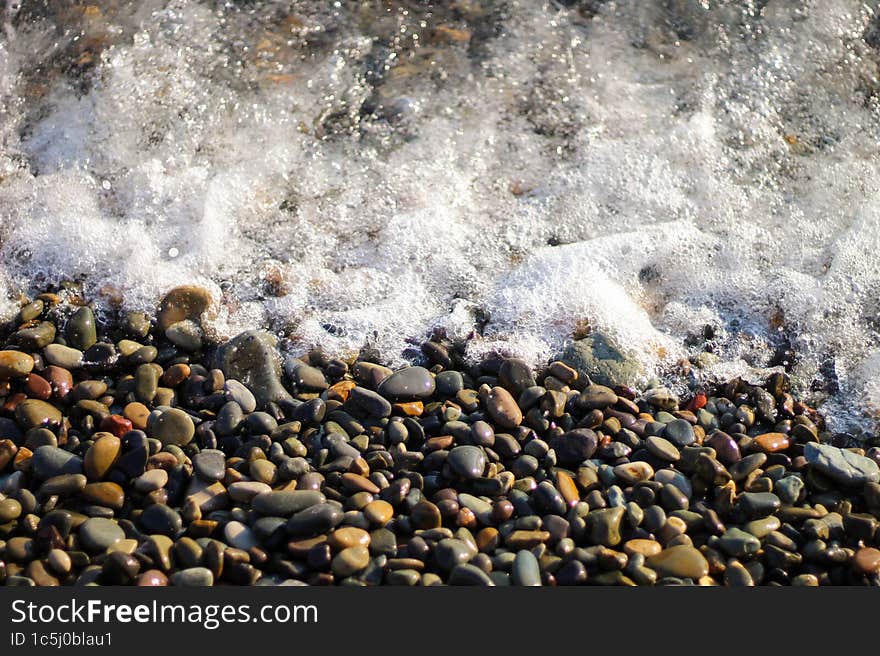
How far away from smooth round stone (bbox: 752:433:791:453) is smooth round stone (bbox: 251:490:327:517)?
1472 mm

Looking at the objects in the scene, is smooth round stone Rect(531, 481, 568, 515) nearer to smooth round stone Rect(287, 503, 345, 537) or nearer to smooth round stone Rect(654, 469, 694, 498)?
smooth round stone Rect(654, 469, 694, 498)

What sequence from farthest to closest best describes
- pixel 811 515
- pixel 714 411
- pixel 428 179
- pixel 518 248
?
pixel 428 179
pixel 518 248
pixel 714 411
pixel 811 515

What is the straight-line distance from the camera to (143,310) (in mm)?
→ 3588

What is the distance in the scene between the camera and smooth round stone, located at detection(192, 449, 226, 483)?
281 centimetres

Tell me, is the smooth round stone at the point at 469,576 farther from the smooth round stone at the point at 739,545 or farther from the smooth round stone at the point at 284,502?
the smooth round stone at the point at 739,545

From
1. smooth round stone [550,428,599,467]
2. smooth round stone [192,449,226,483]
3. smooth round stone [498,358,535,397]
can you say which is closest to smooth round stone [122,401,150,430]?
Answer: smooth round stone [192,449,226,483]

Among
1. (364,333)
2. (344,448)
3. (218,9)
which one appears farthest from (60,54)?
(344,448)

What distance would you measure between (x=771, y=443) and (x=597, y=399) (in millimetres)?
595

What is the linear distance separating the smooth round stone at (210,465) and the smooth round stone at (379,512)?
0.48 m

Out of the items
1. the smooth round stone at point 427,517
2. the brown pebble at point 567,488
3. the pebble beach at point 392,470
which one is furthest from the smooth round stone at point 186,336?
the brown pebble at point 567,488

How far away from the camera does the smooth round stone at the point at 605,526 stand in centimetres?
270

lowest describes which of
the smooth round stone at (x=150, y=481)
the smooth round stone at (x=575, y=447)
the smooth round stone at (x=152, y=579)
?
the smooth round stone at (x=575, y=447)

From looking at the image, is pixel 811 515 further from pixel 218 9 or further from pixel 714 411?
pixel 218 9

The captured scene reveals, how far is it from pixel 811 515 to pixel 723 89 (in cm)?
289
